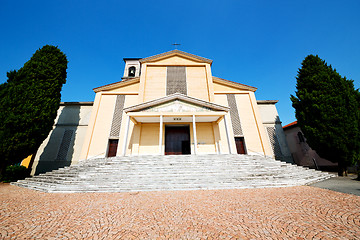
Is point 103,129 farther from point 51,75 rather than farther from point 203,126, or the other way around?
point 203,126

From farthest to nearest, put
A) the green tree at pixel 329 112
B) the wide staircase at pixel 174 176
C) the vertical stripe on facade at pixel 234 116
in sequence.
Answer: the vertical stripe on facade at pixel 234 116 < the green tree at pixel 329 112 < the wide staircase at pixel 174 176

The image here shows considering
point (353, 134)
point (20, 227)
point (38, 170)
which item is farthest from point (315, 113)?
point (38, 170)

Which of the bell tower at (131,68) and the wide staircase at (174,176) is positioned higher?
the bell tower at (131,68)

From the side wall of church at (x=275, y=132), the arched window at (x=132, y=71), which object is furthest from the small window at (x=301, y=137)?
the arched window at (x=132, y=71)

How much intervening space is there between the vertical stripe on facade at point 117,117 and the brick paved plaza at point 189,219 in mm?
9127

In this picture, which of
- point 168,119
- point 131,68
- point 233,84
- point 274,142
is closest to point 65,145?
point 168,119

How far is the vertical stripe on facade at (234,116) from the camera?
1355cm

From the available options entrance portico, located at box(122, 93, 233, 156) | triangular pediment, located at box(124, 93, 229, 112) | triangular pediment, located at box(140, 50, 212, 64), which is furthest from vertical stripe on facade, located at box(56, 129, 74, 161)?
triangular pediment, located at box(140, 50, 212, 64)

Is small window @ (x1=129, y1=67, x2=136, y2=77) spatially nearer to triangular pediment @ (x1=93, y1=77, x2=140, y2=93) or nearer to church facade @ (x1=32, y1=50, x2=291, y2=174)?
church facade @ (x1=32, y1=50, x2=291, y2=174)

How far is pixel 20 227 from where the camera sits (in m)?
2.70

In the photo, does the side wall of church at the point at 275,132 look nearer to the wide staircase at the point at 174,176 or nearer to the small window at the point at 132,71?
the wide staircase at the point at 174,176

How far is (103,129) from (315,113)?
18.3 metres

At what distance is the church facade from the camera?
463 inches

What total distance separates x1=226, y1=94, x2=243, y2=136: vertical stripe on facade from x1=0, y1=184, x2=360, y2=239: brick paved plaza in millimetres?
9507
